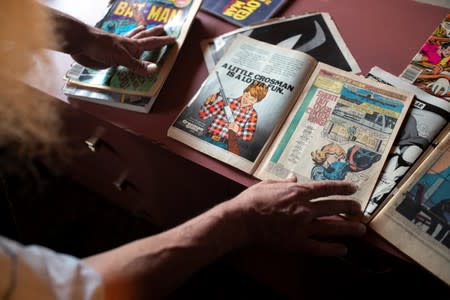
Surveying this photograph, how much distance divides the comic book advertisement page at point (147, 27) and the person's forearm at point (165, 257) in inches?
12.0

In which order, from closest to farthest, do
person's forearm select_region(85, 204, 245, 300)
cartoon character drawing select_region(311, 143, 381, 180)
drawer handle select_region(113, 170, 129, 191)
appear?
person's forearm select_region(85, 204, 245, 300)
cartoon character drawing select_region(311, 143, 381, 180)
drawer handle select_region(113, 170, 129, 191)

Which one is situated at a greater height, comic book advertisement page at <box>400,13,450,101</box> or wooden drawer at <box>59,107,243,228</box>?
comic book advertisement page at <box>400,13,450,101</box>

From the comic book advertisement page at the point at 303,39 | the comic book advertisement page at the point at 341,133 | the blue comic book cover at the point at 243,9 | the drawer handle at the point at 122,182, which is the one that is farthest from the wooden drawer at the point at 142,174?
the blue comic book cover at the point at 243,9

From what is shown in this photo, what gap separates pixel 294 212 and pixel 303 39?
375 millimetres

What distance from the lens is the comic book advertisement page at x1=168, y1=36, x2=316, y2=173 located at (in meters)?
0.68

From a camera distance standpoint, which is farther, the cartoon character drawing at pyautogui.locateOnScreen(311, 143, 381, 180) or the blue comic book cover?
the blue comic book cover

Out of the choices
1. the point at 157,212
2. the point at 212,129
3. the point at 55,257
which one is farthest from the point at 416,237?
the point at 157,212

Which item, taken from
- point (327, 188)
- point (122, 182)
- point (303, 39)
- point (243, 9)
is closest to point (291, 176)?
point (327, 188)

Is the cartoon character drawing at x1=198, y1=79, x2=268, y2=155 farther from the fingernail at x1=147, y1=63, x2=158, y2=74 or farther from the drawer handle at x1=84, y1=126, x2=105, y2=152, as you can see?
the drawer handle at x1=84, y1=126, x2=105, y2=152

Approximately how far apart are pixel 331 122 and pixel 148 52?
0.42m

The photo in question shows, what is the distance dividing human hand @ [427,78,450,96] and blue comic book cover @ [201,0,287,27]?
36cm

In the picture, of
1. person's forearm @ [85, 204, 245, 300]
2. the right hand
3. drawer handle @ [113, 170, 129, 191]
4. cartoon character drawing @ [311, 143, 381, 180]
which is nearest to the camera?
person's forearm @ [85, 204, 245, 300]

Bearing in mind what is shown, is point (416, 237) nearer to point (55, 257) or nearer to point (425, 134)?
point (425, 134)

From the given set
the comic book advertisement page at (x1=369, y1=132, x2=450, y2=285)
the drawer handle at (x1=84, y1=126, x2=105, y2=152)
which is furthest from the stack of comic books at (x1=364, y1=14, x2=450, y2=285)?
the drawer handle at (x1=84, y1=126, x2=105, y2=152)
